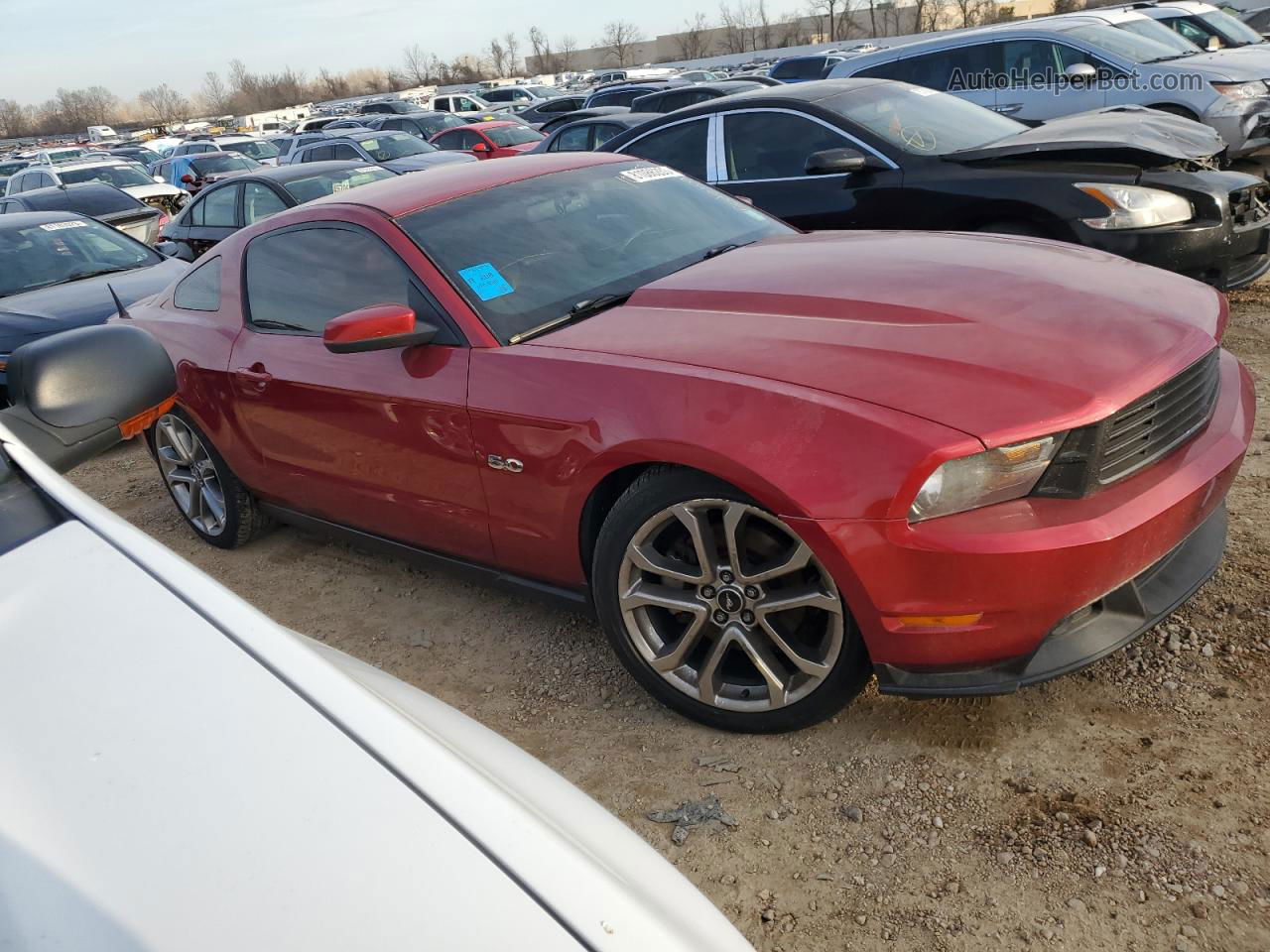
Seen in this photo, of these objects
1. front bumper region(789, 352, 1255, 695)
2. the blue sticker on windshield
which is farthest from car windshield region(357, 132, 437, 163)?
front bumper region(789, 352, 1255, 695)

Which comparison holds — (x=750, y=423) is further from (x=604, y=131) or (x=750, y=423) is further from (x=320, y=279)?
(x=604, y=131)

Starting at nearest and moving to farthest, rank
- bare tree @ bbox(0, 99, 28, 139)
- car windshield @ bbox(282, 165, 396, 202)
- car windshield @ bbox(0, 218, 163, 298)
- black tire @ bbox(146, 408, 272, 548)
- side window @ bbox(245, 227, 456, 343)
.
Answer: side window @ bbox(245, 227, 456, 343), black tire @ bbox(146, 408, 272, 548), car windshield @ bbox(0, 218, 163, 298), car windshield @ bbox(282, 165, 396, 202), bare tree @ bbox(0, 99, 28, 139)

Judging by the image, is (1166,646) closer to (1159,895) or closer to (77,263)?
(1159,895)

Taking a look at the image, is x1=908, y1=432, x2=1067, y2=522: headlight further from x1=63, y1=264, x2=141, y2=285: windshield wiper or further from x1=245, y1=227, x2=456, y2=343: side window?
Answer: x1=63, y1=264, x2=141, y2=285: windshield wiper

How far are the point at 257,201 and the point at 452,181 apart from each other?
680 centimetres

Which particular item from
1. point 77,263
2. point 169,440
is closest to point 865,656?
point 169,440

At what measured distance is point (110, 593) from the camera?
137 centimetres

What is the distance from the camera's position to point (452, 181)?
3.71m

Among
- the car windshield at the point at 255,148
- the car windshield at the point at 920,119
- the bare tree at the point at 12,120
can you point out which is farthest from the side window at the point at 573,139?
the bare tree at the point at 12,120

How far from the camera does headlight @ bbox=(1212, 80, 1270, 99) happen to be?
8789 mm

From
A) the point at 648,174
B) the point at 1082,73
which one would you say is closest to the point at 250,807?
the point at 648,174

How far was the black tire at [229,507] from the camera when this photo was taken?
436cm

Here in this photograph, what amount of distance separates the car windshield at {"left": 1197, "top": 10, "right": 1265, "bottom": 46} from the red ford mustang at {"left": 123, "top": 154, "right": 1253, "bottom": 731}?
12200mm

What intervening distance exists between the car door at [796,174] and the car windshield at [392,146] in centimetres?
990
